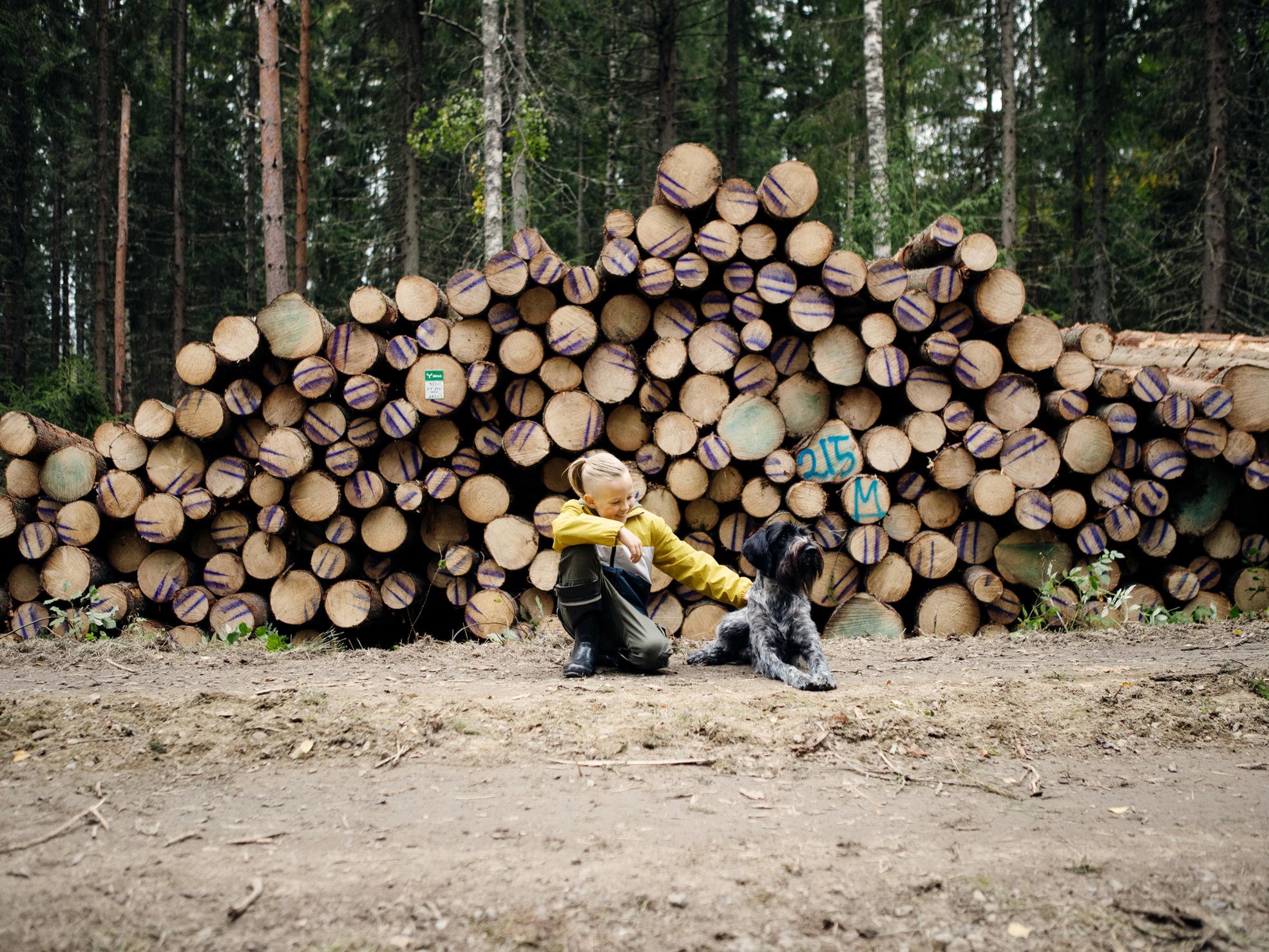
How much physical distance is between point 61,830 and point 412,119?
14295 millimetres

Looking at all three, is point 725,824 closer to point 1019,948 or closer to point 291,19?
point 1019,948

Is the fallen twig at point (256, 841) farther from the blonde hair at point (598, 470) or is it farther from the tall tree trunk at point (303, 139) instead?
the tall tree trunk at point (303, 139)

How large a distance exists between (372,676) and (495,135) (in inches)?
326

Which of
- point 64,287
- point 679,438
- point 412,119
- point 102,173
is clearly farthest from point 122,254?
point 64,287

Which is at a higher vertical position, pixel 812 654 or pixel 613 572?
pixel 613 572

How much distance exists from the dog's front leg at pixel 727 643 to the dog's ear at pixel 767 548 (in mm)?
514

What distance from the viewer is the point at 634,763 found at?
280cm

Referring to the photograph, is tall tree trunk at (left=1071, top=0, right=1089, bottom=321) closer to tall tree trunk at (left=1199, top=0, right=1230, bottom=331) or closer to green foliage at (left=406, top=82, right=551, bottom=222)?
tall tree trunk at (left=1199, top=0, right=1230, bottom=331)

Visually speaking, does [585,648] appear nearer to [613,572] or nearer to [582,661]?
[582,661]

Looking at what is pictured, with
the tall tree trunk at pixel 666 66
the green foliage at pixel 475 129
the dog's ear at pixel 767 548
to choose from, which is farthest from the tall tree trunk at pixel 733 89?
the dog's ear at pixel 767 548

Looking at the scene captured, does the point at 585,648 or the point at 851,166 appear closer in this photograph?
the point at 585,648

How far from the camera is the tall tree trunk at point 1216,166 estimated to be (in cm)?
1162

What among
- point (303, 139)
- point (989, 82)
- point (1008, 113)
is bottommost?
point (303, 139)

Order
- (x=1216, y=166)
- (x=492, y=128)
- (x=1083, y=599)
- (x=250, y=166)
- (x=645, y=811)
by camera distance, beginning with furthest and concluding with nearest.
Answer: (x=250, y=166) < (x=1216, y=166) < (x=492, y=128) < (x=1083, y=599) < (x=645, y=811)
